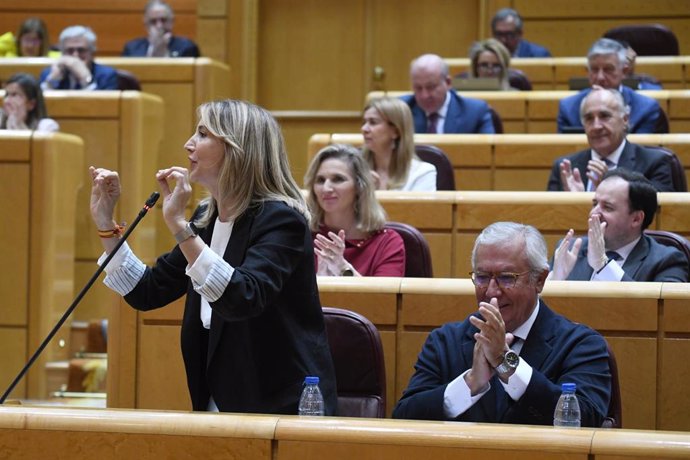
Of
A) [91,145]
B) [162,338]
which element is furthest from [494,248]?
[91,145]

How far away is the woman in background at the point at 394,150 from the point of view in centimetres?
436

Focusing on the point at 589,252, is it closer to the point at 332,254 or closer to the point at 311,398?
the point at 332,254

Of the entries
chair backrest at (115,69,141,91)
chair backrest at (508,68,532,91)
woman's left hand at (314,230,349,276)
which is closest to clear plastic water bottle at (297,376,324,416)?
woman's left hand at (314,230,349,276)

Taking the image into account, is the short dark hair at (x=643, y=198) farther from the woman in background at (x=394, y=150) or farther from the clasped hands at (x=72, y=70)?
the clasped hands at (x=72, y=70)

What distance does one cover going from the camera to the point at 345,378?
256cm

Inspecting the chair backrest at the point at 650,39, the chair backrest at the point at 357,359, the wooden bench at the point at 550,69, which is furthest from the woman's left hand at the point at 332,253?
the chair backrest at the point at 650,39

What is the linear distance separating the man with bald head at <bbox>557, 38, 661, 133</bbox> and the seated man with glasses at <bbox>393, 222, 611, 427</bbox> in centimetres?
299

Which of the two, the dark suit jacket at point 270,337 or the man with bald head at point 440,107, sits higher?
the man with bald head at point 440,107

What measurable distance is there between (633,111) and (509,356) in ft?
10.8

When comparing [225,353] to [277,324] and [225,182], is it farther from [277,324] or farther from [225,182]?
[225,182]

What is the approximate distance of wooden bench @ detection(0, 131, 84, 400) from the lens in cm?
452

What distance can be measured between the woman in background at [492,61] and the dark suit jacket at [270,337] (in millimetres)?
4093

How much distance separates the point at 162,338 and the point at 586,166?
6.91 feet

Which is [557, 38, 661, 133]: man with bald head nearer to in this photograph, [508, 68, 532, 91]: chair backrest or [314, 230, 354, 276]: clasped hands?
[508, 68, 532, 91]: chair backrest
